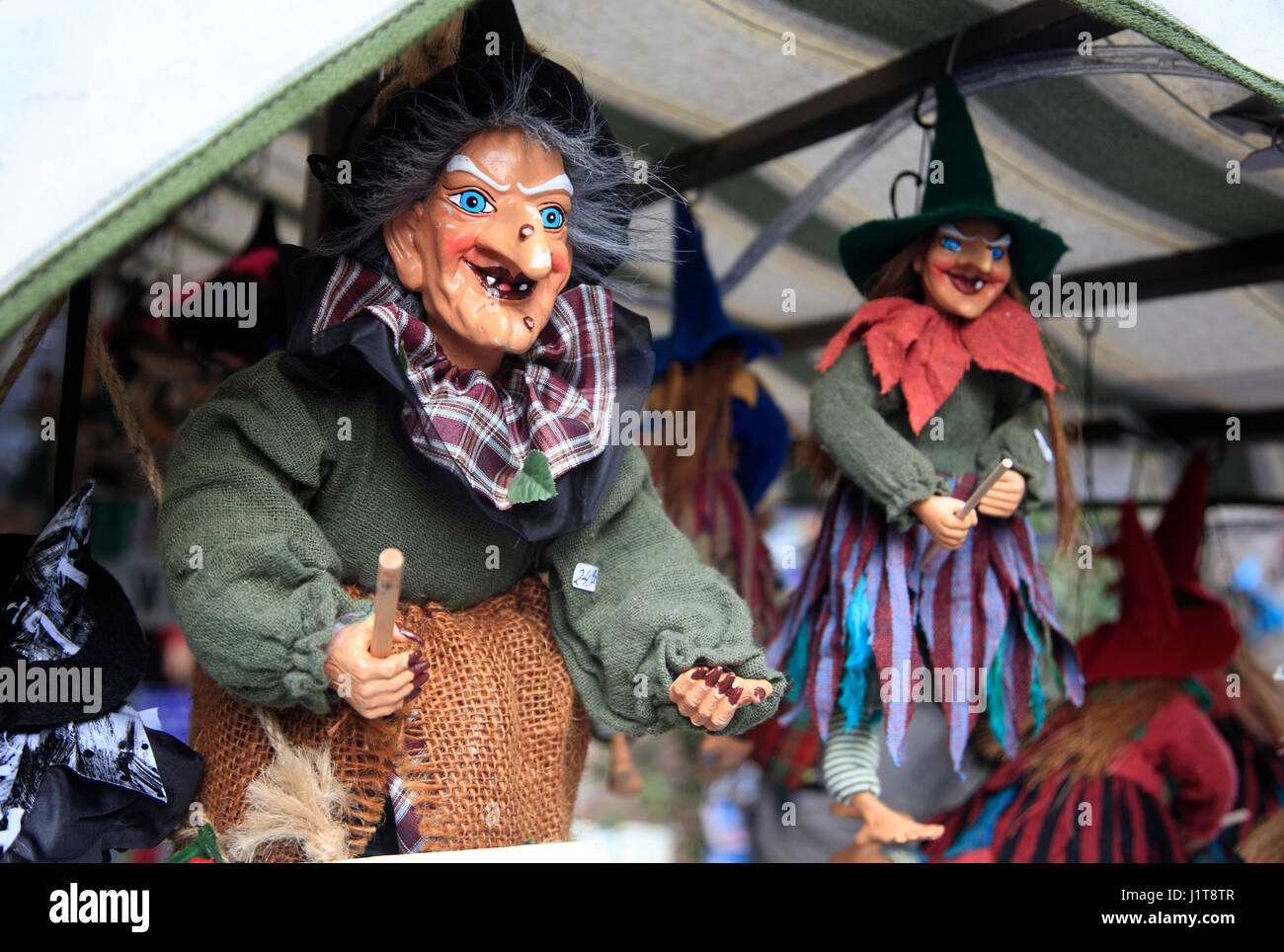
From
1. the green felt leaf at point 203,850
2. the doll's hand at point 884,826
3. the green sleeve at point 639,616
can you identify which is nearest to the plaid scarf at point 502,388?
the green sleeve at point 639,616

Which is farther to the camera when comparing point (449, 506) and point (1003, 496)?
point (1003, 496)

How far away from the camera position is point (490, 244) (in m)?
1.18

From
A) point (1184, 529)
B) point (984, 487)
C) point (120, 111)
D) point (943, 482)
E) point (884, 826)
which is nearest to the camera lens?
point (120, 111)

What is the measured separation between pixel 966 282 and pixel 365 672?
1.01 meters

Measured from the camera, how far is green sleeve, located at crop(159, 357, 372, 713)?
1.04m

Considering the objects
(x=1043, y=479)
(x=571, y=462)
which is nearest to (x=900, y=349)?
(x=1043, y=479)

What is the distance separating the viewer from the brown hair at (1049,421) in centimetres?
164

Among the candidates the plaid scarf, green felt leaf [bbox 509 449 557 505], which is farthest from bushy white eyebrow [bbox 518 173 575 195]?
green felt leaf [bbox 509 449 557 505]

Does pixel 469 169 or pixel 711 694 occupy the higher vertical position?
pixel 469 169

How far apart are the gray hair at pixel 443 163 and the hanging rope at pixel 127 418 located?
0.86 feet

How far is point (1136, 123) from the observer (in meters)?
1.89

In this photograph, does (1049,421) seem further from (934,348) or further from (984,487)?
(984,487)

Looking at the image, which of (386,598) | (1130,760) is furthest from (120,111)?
(1130,760)

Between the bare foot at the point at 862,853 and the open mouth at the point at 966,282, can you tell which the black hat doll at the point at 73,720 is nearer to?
the bare foot at the point at 862,853
